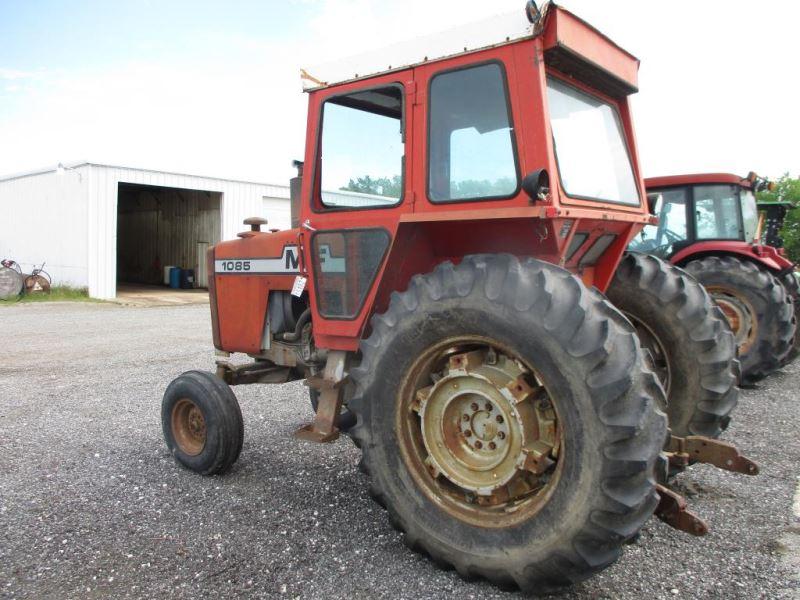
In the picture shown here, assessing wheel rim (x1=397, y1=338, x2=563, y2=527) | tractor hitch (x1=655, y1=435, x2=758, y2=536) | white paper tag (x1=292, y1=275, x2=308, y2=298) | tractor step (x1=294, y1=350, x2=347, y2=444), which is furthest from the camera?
white paper tag (x1=292, y1=275, x2=308, y2=298)

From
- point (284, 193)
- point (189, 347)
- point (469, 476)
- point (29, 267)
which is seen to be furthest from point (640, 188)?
point (29, 267)

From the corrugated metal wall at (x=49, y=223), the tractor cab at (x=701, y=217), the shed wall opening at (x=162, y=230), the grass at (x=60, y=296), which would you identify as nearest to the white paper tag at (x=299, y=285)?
the tractor cab at (x=701, y=217)

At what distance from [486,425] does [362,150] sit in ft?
5.19

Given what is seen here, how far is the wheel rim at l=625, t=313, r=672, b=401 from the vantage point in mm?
3295

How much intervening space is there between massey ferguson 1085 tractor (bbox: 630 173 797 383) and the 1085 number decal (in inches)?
170

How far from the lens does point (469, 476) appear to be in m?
2.59

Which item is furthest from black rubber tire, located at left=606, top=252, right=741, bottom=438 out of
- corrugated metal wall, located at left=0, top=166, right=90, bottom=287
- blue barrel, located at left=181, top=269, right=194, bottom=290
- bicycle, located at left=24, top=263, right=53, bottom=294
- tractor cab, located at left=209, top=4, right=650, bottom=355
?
blue barrel, located at left=181, top=269, right=194, bottom=290

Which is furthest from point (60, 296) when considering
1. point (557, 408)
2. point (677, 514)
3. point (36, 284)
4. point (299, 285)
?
point (677, 514)

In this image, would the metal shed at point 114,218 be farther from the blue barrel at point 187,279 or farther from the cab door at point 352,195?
the cab door at point 352,195

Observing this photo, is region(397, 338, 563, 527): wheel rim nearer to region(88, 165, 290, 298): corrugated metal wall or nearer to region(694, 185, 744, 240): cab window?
region(694, 185, 744, 240): cab window

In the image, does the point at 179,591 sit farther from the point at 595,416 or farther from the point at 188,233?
the point at 188,233

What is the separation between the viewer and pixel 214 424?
3.56 metres

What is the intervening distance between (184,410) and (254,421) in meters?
1.00

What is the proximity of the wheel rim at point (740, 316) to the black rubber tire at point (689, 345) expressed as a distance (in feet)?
11.4
